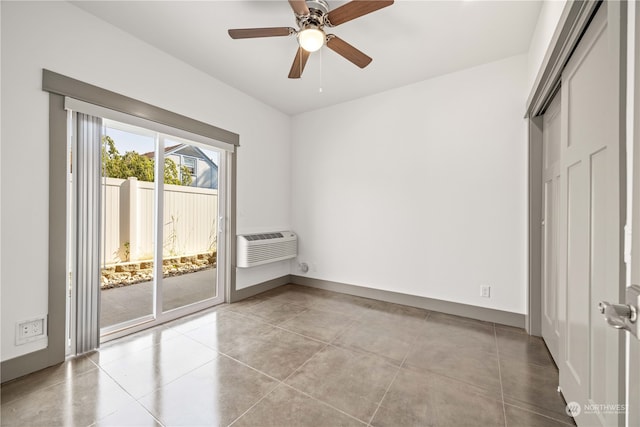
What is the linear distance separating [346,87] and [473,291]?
285cm

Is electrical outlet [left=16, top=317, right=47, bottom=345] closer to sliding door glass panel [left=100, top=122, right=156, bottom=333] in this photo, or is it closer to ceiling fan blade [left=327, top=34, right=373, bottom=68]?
sliding door glass panel [left=100, top=122, right=156, bottom=333]

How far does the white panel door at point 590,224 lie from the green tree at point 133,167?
3280 mm

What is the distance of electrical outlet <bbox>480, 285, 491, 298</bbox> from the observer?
268 cm

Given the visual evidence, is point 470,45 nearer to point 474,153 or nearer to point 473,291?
point 474,153

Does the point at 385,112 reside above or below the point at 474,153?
above

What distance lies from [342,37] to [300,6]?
80cm

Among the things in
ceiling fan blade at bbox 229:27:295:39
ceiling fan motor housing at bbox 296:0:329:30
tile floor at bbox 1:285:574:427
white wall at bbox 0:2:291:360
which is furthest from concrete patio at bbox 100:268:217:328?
ceiling fan motor housing at bbox 296:0:329:30

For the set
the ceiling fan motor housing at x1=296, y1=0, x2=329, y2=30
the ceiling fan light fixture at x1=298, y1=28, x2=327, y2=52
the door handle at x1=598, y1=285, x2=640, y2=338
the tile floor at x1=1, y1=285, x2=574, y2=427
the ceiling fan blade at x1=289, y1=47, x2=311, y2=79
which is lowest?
the tile floor at x1=1, y1=285, x2=574, y2=427

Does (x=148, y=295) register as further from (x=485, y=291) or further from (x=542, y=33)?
(x=542, y=33)

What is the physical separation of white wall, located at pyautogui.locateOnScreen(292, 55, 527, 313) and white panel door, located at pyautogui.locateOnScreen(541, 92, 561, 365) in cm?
26

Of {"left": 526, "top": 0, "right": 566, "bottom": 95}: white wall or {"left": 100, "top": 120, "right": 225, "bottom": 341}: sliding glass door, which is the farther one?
{"left": 100, "top": 120, "right": 225, "bottom": 341}: sliding glass door

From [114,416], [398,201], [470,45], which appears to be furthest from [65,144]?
[470,45]

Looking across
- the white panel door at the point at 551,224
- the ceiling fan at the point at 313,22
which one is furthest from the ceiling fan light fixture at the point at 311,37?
the white panel door at the point at 551,224

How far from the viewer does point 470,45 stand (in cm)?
242
